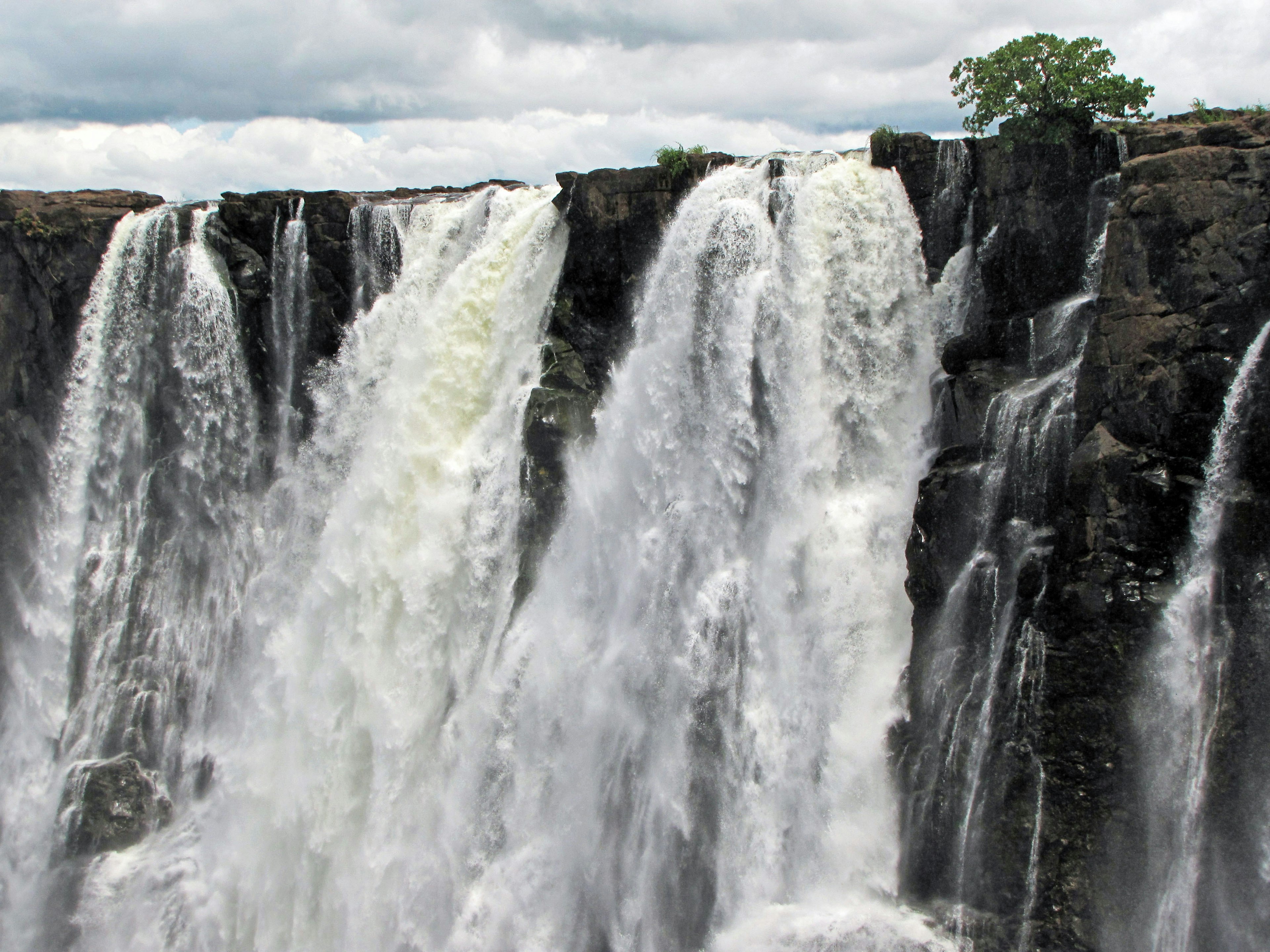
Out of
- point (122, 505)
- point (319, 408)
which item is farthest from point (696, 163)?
point (122, 505)

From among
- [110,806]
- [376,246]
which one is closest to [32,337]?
[376,246]

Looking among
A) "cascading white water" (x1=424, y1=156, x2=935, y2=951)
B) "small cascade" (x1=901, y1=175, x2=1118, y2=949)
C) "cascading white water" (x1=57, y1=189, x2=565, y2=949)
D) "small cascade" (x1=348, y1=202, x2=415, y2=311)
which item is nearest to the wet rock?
"cascading white water" (x1=57, y1=189, x2=565, y2=949)

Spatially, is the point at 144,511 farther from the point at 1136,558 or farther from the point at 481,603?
the point at 1136,558

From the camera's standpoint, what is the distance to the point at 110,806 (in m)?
20.5

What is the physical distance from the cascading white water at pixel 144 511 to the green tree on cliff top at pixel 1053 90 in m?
16.5

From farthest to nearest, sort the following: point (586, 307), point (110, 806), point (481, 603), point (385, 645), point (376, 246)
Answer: point (376, 246) → point (110, 806) → point (586, 307) → point (385, 645) → point (481, 603)

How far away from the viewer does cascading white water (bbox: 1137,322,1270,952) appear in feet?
37.2

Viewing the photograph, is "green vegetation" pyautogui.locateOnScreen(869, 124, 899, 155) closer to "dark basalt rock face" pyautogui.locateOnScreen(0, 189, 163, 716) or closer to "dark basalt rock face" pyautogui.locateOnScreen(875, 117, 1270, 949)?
"dark basalt rock face" pyautogui.locateOnScreen(875, 117, 1270, 949)

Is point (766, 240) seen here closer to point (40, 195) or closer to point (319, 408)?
point (319, 408)

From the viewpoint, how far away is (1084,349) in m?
13.0

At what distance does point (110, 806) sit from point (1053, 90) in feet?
72.8

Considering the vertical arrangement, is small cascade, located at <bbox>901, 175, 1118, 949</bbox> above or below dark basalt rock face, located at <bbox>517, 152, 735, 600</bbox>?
below

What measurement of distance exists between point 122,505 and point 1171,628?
21110 mm

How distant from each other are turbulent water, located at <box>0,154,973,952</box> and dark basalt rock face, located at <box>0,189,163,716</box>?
63cm
